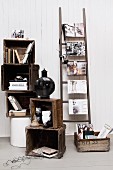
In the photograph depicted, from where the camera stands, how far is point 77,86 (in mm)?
3561

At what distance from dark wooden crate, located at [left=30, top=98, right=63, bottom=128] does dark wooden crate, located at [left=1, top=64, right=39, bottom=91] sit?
259 mm

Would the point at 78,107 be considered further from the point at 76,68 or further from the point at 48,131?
the point at 48,131

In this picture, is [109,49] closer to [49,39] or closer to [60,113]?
[49,39]

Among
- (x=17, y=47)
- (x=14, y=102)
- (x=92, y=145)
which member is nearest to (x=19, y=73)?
(x=17, y=47)

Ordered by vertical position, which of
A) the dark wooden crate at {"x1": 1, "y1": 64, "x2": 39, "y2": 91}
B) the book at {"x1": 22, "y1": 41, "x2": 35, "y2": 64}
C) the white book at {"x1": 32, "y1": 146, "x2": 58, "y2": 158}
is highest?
the book at {"x1": 22, "y1": 41, "x2": 35, "y2": 64}

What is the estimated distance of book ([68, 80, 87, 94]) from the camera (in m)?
3.55

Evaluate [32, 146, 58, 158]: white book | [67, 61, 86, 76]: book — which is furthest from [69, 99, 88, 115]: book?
[32, 146, 58, 158]: white book

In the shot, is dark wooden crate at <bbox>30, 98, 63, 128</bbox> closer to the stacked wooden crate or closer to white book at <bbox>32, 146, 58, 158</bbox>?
the stacked wooden crate

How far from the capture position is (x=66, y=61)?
11.8 feet

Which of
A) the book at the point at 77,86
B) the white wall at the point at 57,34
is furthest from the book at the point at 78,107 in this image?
the white wall at the point at 57,34

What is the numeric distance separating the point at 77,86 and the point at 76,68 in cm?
25

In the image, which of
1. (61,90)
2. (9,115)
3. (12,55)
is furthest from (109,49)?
→ (9,115)

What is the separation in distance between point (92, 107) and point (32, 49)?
125 cm

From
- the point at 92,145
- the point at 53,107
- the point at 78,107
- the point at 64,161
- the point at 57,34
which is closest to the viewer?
the point at 64,161
